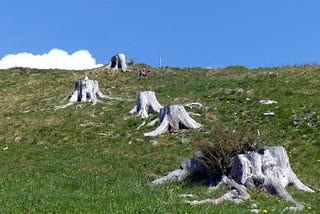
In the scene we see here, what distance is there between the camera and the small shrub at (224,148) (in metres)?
15.8

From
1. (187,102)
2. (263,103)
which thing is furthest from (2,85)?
(263,103)

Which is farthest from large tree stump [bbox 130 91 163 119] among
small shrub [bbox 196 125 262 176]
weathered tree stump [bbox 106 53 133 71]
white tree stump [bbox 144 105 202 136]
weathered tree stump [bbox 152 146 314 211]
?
weathered tree stump [bbox 106 53 133 71]

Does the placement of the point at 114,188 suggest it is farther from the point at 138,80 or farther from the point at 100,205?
the point at 138,80

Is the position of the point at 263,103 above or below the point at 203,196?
above

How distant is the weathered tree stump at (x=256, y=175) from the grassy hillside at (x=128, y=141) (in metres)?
0.47

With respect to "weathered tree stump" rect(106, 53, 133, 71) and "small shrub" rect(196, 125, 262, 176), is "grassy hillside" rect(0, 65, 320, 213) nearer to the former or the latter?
"small shrub" rect(196, 125, 262, 176)

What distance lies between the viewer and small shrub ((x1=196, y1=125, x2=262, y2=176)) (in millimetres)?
15773

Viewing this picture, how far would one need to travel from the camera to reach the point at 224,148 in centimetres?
1590

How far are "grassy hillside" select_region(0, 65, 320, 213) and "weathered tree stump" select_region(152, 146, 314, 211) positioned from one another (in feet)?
1.55

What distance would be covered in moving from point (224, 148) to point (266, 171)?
1626 millimetres

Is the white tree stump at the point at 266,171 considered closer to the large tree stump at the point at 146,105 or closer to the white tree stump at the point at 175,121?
the white tree stump at the point at 175,121

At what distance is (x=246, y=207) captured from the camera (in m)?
12.5

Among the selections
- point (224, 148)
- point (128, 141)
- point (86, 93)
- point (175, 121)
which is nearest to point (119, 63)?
point (86, 93)

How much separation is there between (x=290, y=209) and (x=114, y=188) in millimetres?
5714
